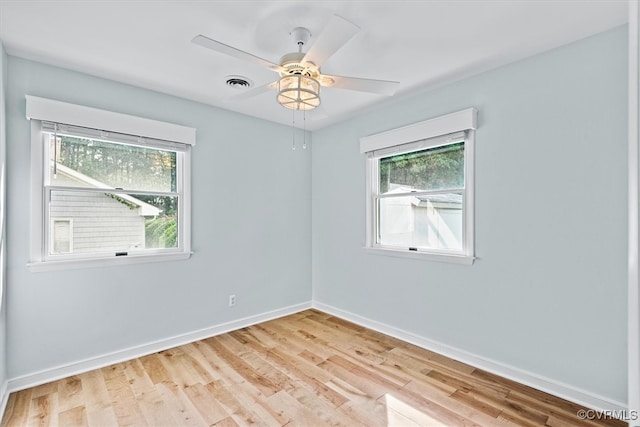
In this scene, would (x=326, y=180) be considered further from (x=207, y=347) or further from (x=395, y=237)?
(x=207, y=347)

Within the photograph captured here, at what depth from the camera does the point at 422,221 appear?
10.2 ft

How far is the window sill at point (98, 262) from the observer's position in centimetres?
238

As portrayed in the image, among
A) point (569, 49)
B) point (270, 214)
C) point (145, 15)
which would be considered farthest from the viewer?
point (270, 214)

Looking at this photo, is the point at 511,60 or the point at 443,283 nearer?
the point at 511,60

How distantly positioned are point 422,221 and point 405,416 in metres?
1.69

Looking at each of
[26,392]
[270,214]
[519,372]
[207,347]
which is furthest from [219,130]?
[519,372]

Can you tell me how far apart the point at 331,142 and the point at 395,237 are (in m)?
1.46

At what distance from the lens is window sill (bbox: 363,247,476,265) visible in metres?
2.71

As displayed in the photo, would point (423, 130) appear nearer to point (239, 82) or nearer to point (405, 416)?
point (239, 82)

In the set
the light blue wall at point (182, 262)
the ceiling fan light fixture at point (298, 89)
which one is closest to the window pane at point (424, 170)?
the light blue wall at point (182, 262)

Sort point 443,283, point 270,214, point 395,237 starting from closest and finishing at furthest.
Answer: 1. point 443,283
2. point 395,237
3. point 270,214

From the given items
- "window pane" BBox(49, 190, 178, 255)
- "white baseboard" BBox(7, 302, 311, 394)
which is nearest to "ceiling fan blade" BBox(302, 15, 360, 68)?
"window pane" BBox(49, 190, 178, 255)

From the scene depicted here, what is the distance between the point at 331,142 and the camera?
3.99 metres

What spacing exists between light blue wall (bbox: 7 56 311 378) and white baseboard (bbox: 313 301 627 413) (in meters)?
1.39
